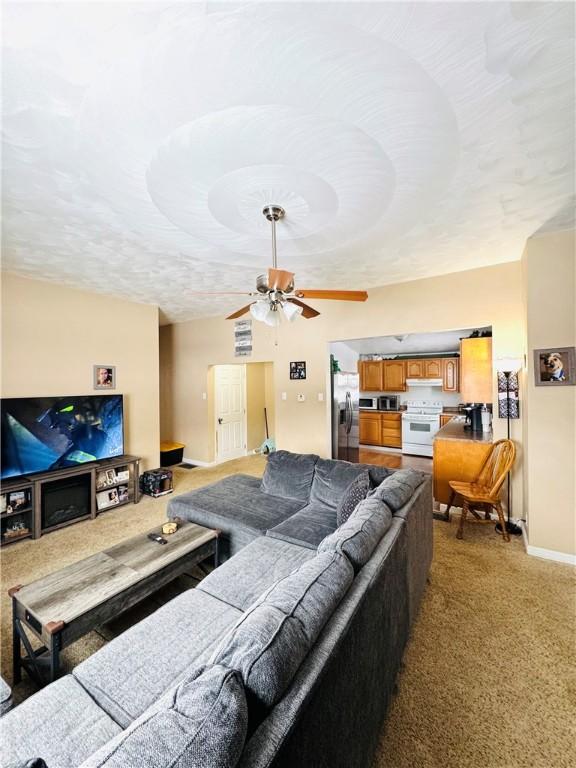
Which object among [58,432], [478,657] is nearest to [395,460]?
[478,657]

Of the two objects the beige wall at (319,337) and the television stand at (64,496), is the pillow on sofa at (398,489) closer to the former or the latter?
the beige wall at (319,337)

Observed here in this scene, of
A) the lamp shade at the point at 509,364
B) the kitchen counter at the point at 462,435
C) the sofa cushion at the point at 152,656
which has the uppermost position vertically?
the lamp shade at the point at 509,364

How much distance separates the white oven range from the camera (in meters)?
6.67

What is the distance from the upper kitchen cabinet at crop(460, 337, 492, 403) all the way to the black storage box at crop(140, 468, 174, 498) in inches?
160

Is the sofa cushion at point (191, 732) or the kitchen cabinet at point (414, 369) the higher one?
the kitchen cabinet at point (414, 369)

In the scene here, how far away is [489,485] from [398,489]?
191cm

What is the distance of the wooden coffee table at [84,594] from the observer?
1564 millimetres

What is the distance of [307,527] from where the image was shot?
2.48 meters

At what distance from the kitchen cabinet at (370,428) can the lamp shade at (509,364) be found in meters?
4.15

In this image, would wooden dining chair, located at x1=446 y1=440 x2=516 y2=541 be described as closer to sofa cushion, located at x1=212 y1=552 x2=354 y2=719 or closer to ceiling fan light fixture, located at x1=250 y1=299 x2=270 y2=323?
sofa cushion, located at x1=212 y1=552 x2=354 y2=719

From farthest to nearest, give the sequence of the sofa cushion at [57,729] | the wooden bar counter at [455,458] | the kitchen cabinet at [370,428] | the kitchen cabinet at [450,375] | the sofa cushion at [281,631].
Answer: the kitchen cabinet at [370,428], the kitchen cabinet at [450,375], the wooden bar counter at [455,458], the sofa cushion at [57,729], the sofa cushion at [281,631]

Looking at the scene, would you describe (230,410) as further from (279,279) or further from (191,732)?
(191,732)

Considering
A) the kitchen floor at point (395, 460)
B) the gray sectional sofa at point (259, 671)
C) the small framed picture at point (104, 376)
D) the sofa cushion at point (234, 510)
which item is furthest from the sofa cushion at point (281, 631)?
the kitchen floor at point (395, 460)

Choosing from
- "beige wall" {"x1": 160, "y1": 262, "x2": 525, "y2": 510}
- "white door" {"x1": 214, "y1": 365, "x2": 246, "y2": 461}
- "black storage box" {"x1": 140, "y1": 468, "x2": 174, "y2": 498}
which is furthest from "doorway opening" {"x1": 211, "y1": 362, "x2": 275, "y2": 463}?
"black storage box" {"x1": 140, "y1": 468, "x2": 174, "y2": 498}
